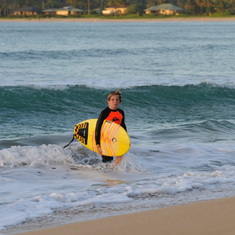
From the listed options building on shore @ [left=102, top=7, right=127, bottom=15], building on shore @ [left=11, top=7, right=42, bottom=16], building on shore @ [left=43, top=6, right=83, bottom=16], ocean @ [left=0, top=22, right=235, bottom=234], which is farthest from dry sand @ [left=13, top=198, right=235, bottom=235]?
building on shore @ [left=11, top=7, right=42, bottom=16]

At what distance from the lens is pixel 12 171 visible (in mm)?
8164

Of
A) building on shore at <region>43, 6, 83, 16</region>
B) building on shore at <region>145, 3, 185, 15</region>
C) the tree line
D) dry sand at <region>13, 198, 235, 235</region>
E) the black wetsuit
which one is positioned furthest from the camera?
building on shore at <region>43, 6, 83, 16</region>

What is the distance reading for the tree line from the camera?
13912 centimetres

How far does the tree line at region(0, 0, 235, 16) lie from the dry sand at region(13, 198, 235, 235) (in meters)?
133

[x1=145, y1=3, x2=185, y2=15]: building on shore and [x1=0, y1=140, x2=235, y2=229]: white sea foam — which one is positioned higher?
[x1=145, y1=3, x2=185, y2=15]: building on shore

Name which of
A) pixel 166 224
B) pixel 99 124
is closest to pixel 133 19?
pixel 99 124

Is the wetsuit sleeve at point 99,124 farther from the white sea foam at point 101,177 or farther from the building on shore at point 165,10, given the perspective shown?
the building on shore at point 165,10

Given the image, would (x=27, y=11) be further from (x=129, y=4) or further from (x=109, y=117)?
(x=109, y=117)

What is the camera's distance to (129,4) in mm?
162750

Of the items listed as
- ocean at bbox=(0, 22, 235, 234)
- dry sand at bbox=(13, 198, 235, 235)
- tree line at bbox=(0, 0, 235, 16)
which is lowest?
ocean at bbox=(0, 22, 235, 234)

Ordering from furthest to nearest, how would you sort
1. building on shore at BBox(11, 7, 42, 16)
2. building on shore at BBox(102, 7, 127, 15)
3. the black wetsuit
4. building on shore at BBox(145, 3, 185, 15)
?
building on shore at BBox(11, 7, 42, 16)
building on shore at BBox(102, 7, 127, 15)
building on shore at BBox(145, 3, 185, 15)
the black wetsuit

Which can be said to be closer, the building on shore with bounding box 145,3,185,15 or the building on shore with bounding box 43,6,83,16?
the building on shore with bounding box 145,3,185,15

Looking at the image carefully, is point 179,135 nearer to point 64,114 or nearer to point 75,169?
point 75,169

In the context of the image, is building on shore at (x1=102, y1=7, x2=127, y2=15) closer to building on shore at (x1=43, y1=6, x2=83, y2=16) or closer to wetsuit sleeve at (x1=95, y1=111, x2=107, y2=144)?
building on shore at (x1=43, y1=6, x2=83, y2=16)
